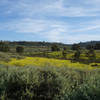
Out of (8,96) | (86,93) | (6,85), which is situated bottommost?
(8,96)

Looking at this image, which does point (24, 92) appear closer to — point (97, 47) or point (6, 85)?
point (6, 85)

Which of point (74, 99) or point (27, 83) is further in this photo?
point (27, 83)

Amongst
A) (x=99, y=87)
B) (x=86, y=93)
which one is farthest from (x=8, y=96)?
(x=99, y=87)

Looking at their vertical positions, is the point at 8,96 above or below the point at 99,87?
below

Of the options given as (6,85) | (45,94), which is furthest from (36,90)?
(6,85)

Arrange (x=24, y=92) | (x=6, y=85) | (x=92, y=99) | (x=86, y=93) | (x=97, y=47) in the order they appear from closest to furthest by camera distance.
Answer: (x=92, y=99) → (x=86, y=93) → (x=24, y=92) → (x=6, y=85) → (x=97, y=47)

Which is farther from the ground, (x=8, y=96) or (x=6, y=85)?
(x=6, y=85)

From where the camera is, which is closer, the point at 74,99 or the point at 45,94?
the point at 74,99

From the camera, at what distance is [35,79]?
4.81 metres

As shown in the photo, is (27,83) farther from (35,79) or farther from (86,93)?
(86,93)

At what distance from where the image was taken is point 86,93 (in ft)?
10.3

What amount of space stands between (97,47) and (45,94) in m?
81.8

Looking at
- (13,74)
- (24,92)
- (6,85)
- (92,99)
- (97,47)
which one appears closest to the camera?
(92,99)

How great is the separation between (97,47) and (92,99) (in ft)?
272
